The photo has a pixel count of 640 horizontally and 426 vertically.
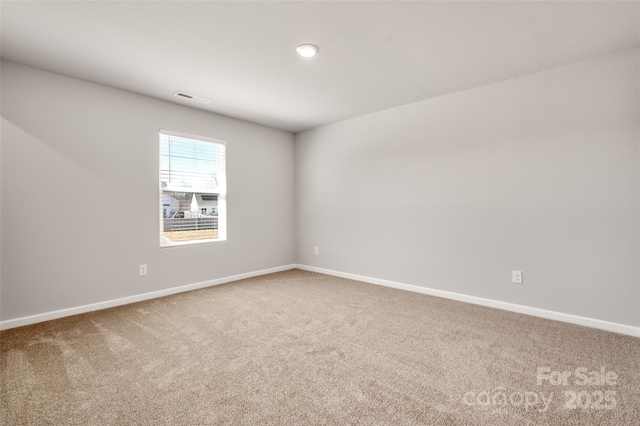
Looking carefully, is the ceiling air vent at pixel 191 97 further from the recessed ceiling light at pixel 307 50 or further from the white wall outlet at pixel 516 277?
the white wall outlet at pixel 516 277

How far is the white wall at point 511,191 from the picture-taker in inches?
101

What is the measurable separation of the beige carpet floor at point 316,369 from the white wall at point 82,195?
398mm

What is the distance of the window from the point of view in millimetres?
3768

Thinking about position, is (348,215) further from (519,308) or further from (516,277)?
(519,308)

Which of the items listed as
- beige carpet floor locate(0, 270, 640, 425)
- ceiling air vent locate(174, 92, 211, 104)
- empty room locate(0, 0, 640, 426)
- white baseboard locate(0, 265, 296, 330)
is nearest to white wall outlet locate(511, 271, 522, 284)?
empty room locate(0, 0, 640, 426)

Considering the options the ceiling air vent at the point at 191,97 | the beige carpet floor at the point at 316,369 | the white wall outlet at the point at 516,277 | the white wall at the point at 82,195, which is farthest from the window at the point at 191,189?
the white wall outlet at the point at 516,277

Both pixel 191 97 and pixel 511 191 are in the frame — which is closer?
pixel 511 191

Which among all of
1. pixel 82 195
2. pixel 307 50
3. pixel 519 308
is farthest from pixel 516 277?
pixel 82 195

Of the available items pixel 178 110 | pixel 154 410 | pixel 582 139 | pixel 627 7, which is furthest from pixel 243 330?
pixel 627 7

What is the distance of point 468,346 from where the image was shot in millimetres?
2277

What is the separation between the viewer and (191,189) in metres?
4.00

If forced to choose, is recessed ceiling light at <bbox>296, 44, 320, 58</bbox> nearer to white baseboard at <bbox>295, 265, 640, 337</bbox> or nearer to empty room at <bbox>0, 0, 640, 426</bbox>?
empty room at <bbox>0, 0, 640, 426</bbox>

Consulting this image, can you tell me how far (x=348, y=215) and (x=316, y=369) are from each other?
9.22 feet

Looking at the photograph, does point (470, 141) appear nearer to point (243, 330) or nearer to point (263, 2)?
point (263, 2)
